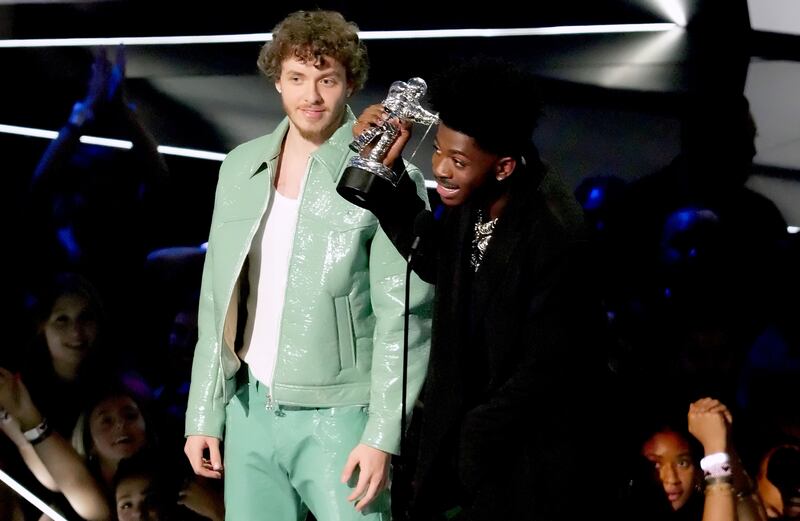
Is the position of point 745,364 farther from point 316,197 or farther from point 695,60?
point 316,197

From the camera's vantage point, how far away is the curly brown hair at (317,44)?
7.82 feet

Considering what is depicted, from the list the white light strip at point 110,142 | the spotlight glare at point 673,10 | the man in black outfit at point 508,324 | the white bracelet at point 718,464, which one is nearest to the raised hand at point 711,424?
the white bracelet at point 718,464

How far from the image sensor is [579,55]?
2926 mm

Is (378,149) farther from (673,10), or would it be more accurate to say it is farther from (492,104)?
(673,10)

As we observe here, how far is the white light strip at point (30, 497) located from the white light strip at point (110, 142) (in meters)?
0.97

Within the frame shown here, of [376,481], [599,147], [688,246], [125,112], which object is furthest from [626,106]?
[125,112]

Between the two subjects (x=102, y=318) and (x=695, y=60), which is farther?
(x=102, y=318)

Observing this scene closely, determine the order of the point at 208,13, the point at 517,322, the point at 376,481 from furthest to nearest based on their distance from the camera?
the point at 208,13, the point at 376,481, the point at 517,322

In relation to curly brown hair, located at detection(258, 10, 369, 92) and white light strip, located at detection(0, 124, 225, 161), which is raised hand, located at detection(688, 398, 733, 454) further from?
white light strip, located at detection(0, 124, 225, 161)

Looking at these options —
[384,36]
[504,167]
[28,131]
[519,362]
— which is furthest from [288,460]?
[28,131]

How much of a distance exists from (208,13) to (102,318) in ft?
3.00

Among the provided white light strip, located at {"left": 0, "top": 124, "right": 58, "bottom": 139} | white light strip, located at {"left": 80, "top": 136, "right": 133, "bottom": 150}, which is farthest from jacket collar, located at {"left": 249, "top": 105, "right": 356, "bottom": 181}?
white light strip, located at {"left": 0, "top": 124, "right": 58, "bottom": 139}

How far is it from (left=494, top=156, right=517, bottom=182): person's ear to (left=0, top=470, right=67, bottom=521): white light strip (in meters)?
1.96

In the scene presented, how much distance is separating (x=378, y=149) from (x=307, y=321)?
0.38m
